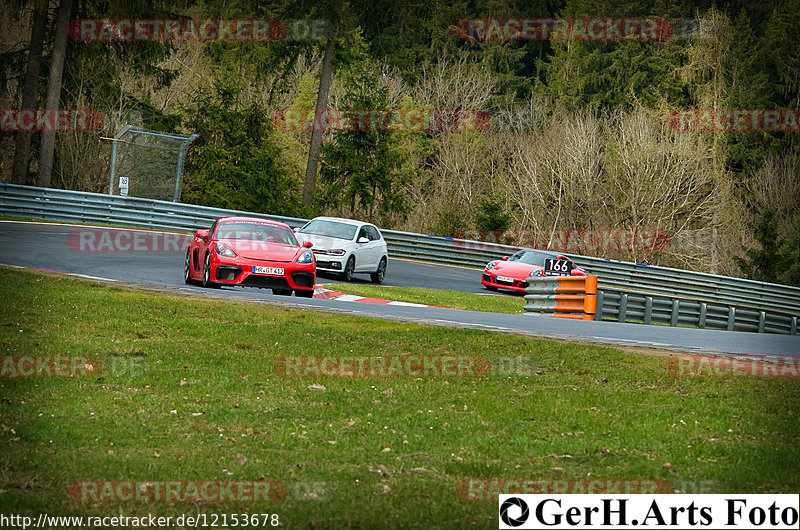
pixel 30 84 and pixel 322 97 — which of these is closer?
pixel 30 84

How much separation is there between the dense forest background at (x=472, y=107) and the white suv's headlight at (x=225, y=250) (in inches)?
723

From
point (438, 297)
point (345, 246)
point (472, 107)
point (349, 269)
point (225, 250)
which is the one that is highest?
point (472, 107)

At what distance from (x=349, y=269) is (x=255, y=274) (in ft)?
20.7

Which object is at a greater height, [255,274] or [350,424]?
[255,274]

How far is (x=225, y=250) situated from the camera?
17250 mm

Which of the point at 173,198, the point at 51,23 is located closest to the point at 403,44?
the point at 51,23

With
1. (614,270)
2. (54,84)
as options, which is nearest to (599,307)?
(614,270)

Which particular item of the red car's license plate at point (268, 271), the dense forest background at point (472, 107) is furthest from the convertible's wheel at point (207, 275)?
the dense forest background at point (472, 107)

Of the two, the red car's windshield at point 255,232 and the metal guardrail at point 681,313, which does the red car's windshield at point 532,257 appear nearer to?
the metal guardrail at point 681,313

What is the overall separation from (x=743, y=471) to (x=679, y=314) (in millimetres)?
18399

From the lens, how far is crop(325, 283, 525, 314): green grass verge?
868 inches

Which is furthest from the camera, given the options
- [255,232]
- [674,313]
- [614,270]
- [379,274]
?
[614,270]

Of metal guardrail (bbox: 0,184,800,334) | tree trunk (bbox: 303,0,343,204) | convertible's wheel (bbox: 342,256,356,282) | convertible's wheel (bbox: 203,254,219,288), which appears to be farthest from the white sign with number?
tree trunk (bbox: 303,0,343,204)

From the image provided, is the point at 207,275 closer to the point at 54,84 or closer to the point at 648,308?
the point at 648,308
